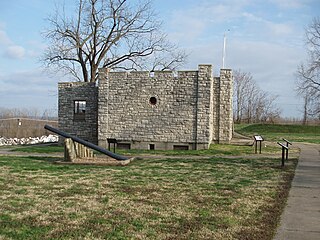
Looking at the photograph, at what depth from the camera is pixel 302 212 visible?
6.82m

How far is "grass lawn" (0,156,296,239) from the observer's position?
5.46 metres

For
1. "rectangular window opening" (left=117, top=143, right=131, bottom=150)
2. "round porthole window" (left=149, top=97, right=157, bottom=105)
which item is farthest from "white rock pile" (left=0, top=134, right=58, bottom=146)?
"round porthole window" (left=149, top=97, right=157, bottom=105)

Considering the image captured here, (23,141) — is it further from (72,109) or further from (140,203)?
(140,203)

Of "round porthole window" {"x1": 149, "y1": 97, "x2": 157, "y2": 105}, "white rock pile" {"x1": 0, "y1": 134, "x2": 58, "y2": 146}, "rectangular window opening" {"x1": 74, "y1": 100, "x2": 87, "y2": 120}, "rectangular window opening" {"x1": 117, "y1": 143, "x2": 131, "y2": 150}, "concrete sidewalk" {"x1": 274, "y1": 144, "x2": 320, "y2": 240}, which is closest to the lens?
"concrete sidewalk" {"x1": 274, "y1": 144, "x2": 320, "y2": 240}

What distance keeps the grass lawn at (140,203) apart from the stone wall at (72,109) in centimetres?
1103

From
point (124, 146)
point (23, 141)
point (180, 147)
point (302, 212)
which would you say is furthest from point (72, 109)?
point (302, 212)

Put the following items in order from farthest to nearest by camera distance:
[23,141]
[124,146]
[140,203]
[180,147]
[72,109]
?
[23,141], [72,109], [124,146], [180,147], [140,203]

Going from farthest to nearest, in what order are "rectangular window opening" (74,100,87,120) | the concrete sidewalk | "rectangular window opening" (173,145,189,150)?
"rectangular window opening" (74,100,87,120), "rectangular window opening" (173,145,189,150), the concrete sidewalk

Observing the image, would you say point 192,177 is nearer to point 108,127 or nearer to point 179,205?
point 179,205

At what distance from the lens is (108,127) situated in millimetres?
22078

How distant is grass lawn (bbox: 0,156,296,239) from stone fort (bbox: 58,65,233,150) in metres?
8.74

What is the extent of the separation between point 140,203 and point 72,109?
55.6 ft

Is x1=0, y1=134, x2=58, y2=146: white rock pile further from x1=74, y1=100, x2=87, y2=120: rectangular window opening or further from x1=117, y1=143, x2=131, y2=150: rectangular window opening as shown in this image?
x1=117, y1=143, x2=131, y2=150: rectangular window opening

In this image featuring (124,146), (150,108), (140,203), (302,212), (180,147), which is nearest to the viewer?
(302,212)
